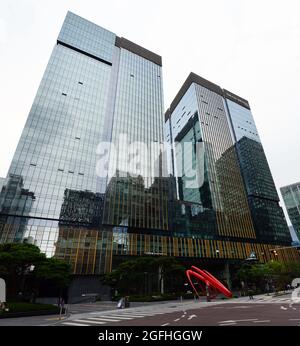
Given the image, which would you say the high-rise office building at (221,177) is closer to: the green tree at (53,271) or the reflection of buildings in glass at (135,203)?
the reflection of buildings in glass at (135,203)

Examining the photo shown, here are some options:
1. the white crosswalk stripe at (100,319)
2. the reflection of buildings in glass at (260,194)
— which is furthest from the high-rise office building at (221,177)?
the white crosswalk stripe at (100,319)

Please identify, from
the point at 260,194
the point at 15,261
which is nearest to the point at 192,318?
the point at 15,261

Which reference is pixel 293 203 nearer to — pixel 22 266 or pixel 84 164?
pixel 84 164

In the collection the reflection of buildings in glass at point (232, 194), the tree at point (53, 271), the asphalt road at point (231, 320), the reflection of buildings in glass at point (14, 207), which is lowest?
the asphalt road at point (231, 320)

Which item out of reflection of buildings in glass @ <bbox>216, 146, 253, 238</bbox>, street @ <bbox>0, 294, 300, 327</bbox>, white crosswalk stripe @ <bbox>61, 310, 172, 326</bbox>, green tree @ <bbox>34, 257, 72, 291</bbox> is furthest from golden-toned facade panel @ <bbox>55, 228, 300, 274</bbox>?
white crosswalk stripe @ <bbox>61, 310, 172, 326</bbox>

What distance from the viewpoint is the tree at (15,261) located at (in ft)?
85.9

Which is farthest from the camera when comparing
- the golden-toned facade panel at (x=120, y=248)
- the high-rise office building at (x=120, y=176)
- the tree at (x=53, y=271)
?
the high-rise office building at (x=120, y=176)

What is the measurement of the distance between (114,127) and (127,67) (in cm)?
3855

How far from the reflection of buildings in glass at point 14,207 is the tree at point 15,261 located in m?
24.2

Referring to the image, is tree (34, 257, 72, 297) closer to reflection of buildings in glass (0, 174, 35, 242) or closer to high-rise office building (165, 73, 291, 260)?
reflection of buildings in glass (0, 174, 35, 242)

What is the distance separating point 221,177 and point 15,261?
293 feet

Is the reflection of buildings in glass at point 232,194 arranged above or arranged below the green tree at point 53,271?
above

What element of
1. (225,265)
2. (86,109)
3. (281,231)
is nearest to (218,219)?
(225,265)
